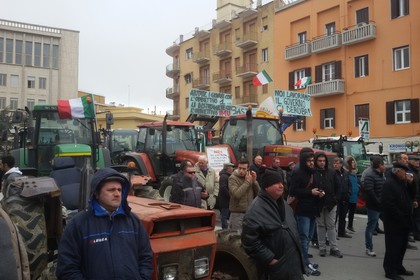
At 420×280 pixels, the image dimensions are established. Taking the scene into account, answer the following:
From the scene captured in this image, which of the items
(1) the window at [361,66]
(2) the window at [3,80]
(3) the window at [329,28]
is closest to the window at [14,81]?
(2) the window at [3,80]

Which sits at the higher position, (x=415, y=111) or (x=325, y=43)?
(x=325, y=43)

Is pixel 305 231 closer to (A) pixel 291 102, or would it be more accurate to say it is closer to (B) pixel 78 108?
(B) pixel 78 108

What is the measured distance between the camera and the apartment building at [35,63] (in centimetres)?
5097

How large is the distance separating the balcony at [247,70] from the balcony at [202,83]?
4595mm

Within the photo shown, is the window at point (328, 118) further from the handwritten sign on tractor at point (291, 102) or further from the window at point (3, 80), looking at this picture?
the window at point (3, 80)

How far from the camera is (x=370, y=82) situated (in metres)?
26.2

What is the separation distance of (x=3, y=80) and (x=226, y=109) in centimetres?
4381

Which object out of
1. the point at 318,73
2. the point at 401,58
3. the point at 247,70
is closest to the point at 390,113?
the point at 401,58

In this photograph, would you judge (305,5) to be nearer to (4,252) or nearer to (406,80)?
(406,80)

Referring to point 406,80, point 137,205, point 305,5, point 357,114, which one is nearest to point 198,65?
point 305,5

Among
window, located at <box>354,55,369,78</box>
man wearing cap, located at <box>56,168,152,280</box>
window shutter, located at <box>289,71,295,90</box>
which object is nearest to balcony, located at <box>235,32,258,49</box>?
window shutter, located at <box>289,71,295,90</box>

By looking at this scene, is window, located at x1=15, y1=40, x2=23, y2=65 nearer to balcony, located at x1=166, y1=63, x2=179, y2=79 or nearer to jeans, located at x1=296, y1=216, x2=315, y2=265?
balcony, located at x1=166, y1=63, x2=179, y2=79

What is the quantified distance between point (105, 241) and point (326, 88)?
26.8 metres

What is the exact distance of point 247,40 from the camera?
35.6 meters
